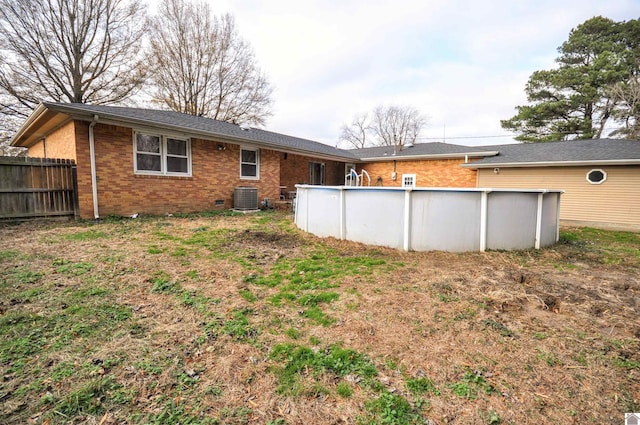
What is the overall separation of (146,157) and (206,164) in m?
1.95

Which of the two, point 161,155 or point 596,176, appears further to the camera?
point 596,176

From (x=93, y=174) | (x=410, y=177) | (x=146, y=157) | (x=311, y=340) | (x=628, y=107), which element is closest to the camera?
(x=311, y=340)

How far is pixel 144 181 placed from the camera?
337 inches

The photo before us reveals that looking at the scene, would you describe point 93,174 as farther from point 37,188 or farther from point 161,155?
point 161,155

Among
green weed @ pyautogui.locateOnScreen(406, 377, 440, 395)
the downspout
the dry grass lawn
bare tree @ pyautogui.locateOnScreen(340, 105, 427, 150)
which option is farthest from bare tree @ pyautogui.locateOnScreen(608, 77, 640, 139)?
the downspout

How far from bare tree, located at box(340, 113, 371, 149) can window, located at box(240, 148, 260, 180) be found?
89.0 ft

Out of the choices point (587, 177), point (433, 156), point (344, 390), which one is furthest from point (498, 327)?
point (433, 156)

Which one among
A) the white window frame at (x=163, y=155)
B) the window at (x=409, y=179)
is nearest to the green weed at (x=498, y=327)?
the white window frame at (x=163, y=155)

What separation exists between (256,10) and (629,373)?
13.4m

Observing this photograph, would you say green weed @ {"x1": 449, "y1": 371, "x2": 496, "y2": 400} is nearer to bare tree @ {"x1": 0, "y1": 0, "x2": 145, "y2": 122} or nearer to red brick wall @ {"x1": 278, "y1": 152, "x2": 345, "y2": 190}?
red brick wall @ {"x1": 278, "y1": 152, "x2": 345, "y2": 190}

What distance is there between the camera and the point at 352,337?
95.4 inches

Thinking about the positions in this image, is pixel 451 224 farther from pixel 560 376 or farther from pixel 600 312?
pixel 560 376

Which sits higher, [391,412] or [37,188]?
[37,188]

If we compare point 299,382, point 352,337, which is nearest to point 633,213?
point 352,337
